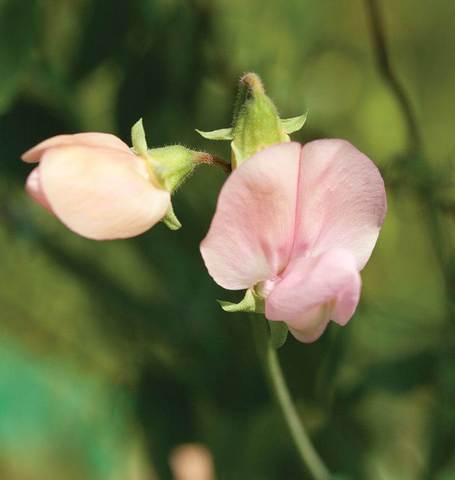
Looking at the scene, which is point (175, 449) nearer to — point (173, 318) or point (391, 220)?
point (173, 318)

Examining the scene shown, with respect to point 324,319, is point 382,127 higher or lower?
lower

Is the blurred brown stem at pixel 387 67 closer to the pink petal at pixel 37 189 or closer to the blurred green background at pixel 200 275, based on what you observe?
the blurred green background at pixel 200 275

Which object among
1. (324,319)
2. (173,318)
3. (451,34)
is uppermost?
(324,319)

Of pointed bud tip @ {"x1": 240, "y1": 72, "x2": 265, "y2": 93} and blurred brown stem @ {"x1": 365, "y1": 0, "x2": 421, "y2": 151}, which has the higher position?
pointed bud tip @ {"x1": 240, "y1": 72, "x2": 265, "y2": 93}

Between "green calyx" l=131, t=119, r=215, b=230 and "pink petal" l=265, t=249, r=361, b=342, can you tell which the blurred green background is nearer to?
"green calyx" l=131, t=119, r=215, b=230

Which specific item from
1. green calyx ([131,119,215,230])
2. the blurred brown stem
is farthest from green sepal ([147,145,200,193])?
the blurred brown stem

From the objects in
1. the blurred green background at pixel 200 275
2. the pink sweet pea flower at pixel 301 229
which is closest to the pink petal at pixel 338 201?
the pink sweet pea flower at pixel 301 229

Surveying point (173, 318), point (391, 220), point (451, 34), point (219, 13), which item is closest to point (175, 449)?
point (173, 318)

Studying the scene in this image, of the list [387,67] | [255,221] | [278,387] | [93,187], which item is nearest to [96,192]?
[93,187]
